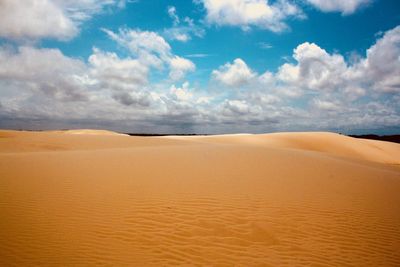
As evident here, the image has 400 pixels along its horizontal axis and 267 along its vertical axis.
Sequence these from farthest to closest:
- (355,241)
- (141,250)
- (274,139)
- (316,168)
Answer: (274,139) → (316,168) → (355,241) → (141,250)

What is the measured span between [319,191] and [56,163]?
1000cm

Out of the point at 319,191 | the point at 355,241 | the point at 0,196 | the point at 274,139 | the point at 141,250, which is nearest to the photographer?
the point at 141,250

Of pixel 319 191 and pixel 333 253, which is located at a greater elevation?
pixel 319 191

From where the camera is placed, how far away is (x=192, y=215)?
622cm

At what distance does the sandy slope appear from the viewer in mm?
4770

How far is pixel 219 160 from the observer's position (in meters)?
12.0

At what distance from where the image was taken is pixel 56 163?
10.8m

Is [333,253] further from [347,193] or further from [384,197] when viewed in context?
[384,197]

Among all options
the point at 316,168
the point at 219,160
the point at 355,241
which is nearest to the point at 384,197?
the point at 316,168

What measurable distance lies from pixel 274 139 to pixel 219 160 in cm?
2958

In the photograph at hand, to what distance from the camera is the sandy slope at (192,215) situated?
477 cm

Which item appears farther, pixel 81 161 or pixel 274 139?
Result: pixel 274 139

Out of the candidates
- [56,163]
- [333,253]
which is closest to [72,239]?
[333,253]

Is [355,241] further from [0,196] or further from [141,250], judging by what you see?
[0,196]
